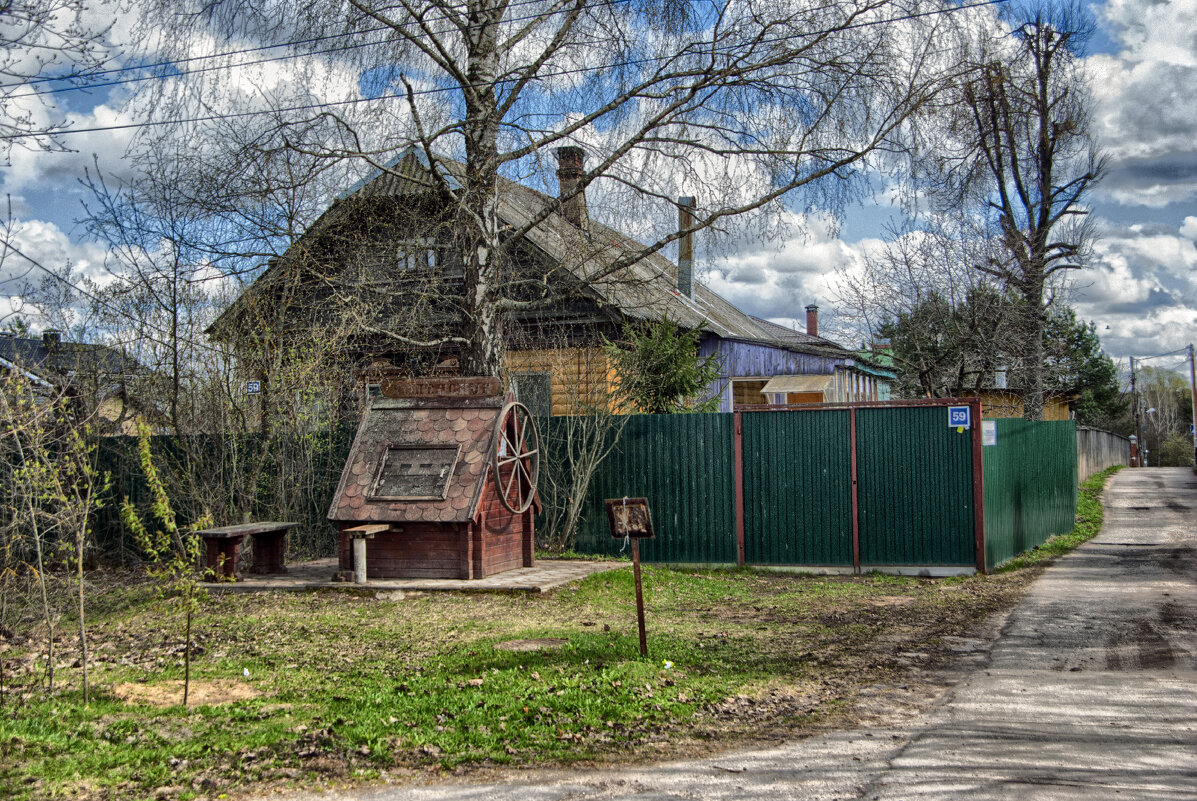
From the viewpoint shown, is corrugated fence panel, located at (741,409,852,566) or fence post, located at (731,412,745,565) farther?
fence post, located at (731,412,745,565)

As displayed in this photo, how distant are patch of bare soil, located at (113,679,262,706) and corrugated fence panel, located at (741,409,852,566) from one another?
780 centimetres

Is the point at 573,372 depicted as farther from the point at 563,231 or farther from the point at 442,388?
the point at 442,388

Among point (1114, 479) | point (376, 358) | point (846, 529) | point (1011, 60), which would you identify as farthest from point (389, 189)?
point (1114, 479)

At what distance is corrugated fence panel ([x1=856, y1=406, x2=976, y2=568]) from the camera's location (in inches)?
492

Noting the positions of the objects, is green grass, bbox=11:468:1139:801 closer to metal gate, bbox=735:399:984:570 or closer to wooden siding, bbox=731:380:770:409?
metal gate, bbox=735:399:984:570

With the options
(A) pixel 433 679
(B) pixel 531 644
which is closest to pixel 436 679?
(A) pixel 433 679

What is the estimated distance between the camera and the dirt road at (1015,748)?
A: 478 cm

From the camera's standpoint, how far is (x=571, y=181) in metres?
15.4

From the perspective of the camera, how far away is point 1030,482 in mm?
15789

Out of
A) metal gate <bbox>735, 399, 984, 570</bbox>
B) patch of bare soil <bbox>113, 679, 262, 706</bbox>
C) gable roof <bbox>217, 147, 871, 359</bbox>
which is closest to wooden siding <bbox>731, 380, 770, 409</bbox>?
gable roof <bbox>217, 147, 871, 359</bbox>

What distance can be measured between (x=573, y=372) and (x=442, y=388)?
6056 mm

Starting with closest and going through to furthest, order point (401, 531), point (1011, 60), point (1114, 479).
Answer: point (401, 531)
point (1011, 60)
point (1114, 479)

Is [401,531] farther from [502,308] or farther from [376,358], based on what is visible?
[376,358]

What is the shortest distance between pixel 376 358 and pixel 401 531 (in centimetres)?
720
